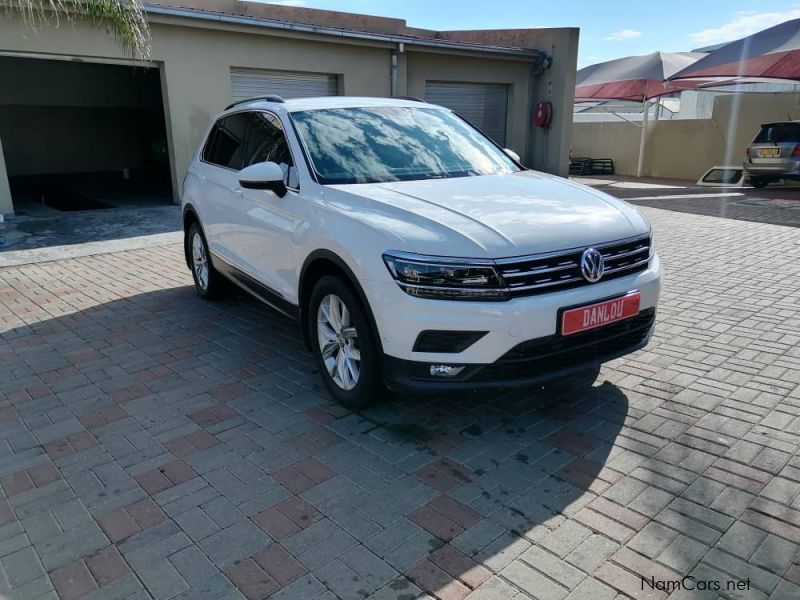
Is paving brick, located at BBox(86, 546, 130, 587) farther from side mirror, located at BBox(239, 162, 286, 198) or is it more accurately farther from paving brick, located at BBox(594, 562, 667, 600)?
side mirror, located at BBox(239, 162, 286, 198)

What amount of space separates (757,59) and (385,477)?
1820cm

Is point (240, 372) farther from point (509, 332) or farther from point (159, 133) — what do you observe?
point (159, 133)

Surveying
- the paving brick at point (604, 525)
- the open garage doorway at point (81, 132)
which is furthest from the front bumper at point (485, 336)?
the open garage doorway at point (81, 132)

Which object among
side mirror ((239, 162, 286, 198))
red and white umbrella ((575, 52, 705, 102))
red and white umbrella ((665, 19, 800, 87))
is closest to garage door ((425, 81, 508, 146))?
red and white umbrella ((665, 19, 800, 87))

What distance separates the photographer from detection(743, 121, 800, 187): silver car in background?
14.6 metres

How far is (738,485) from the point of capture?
114 inches

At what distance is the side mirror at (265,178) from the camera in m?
3.91

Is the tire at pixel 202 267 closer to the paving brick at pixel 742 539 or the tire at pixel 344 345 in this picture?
the tire at pixel 344 345

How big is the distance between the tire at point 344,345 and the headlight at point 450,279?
0.43 metres

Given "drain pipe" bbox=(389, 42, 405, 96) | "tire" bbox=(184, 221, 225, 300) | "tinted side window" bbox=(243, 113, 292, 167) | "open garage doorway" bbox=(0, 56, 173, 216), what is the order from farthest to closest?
"open garage doorway" bbox=(0, 56, 173, 216), "drain pipe" bbox=(389, 42, 405, 96), "tire" bbox=(184, 221, 225, 300), "tinted side window" bbox=(243, 113, 292, 167)

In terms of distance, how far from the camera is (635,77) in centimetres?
2008

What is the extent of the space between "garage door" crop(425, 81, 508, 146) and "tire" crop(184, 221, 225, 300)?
997cm

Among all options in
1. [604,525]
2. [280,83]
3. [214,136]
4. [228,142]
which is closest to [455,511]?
[604,525]

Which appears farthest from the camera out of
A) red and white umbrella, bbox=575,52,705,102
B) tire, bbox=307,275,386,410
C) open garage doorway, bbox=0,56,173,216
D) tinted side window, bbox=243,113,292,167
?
red and white umbrella, bbox=575,52,705,102
